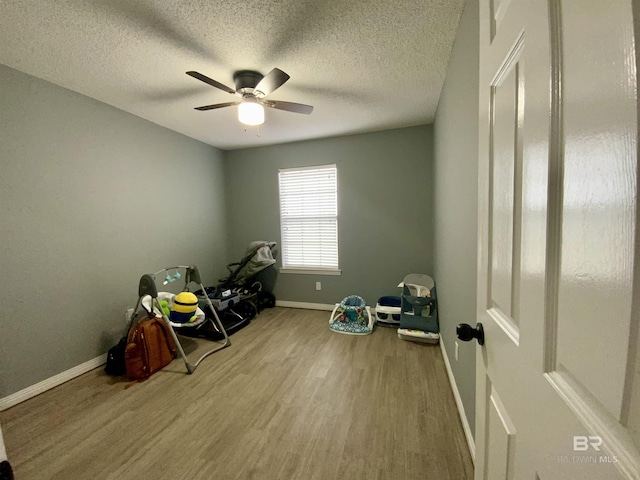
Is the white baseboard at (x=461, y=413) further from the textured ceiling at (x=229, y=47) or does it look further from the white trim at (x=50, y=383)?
the white trim at (x=50, y=383)

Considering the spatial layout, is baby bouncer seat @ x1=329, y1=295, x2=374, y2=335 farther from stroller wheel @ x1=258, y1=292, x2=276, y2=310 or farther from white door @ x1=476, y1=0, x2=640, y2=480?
white door @ x1=476, y1=0, x2=640, y2=480

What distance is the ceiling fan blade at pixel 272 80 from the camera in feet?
5.28

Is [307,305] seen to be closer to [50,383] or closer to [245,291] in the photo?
[245,291]

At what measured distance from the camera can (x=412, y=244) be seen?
3.21 metres

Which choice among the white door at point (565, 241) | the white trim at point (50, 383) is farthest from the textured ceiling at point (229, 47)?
the white trim at point (50, 383)

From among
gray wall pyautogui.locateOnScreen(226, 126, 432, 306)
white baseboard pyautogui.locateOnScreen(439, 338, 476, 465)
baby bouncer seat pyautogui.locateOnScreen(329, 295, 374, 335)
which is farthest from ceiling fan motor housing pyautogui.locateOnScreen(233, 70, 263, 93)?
Result: white baseboard pyautogui.locateOnScreen(439, 338, 476, 465)

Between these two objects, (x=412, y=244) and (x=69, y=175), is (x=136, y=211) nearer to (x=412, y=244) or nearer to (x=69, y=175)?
(x=69, y=175)

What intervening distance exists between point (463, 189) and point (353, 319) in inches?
81.3

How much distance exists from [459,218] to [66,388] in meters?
3.26

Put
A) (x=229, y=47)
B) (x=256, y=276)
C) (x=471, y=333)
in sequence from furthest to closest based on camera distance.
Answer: (x=256, y=276), (x=229, y=47), (x=471, y=333)

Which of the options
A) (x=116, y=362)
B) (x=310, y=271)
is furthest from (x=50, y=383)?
(x=310, y=271)

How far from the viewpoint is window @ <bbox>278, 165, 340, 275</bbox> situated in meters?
3.54

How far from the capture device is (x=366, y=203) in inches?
132

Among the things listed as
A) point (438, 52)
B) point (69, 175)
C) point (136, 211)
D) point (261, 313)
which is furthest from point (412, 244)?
point (69, 175)
